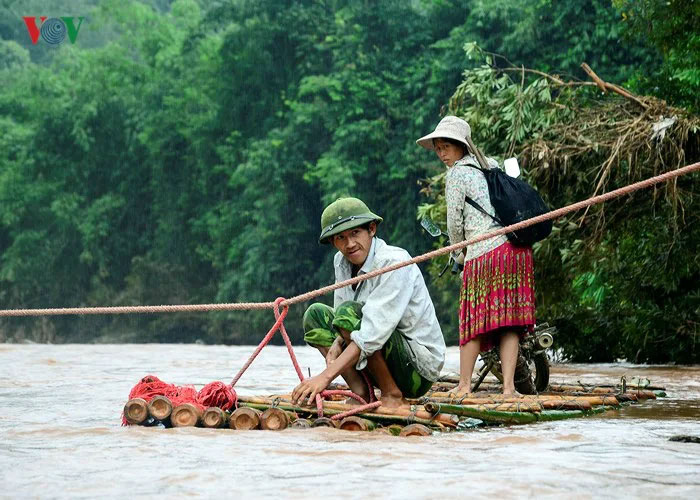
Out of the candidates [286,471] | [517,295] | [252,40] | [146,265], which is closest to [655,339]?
[517,295]

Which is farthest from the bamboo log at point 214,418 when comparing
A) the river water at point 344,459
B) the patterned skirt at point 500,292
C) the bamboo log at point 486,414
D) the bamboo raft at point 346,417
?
the patterned skirt at point 500,292

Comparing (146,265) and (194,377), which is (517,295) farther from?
(146,265)

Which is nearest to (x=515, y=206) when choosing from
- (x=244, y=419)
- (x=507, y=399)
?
(x=507, y=399)

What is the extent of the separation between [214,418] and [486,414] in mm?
1342

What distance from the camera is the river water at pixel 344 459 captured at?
3.88 meters

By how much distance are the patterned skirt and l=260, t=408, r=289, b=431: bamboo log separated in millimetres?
1646

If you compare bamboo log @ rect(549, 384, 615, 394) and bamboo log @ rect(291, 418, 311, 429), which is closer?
bamboo log @ rect(291, 418, 311, 429)

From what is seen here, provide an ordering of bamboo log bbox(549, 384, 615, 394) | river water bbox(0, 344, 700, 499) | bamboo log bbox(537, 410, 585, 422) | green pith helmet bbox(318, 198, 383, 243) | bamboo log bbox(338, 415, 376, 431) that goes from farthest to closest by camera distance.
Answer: bamboo log bbox(549, 384, 615, 394), bamboo log bbox(537, 410, 585, 422), green pith helmet bbox(318, 198, 383, 243), bamboo log bbox(338, 415, 376, 431), river water bbox(0, 344, 700, 499)

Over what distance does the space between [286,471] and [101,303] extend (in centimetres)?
3675

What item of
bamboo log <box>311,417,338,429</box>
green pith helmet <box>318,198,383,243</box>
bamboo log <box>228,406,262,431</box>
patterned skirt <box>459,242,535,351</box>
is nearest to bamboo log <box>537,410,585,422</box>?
patterned skirt <box>459,242,535,351</box>

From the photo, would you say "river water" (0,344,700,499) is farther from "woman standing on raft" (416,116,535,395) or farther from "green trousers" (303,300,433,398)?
"woman standing on raft" (416,116,535,395)

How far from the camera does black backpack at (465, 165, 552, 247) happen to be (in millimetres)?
6602

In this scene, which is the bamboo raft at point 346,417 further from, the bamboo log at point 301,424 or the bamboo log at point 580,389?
the bamboo log at point 580,389

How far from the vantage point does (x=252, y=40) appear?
3772 cm
